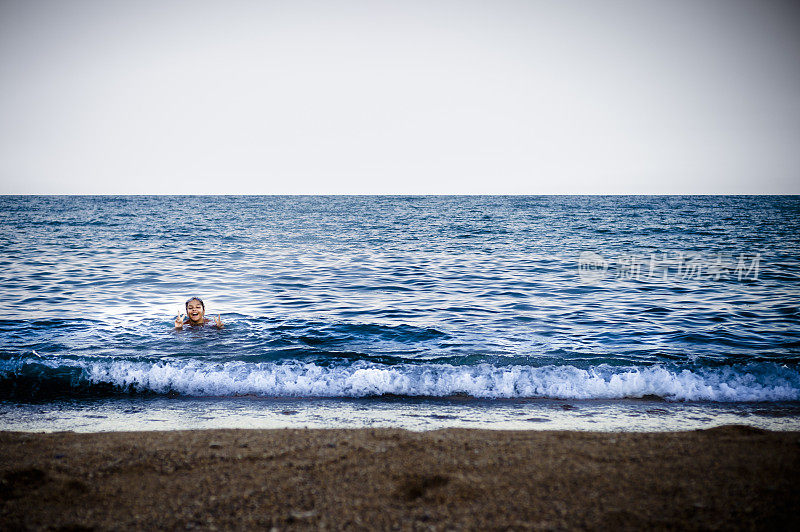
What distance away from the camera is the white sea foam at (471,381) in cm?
688

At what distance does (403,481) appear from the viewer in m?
3.84

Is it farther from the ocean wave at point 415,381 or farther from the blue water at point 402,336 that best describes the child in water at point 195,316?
the ocean wave at point 415,381

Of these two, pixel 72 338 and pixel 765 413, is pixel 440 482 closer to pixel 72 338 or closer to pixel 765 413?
pixel 765 413

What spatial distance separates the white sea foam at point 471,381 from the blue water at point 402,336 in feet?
0.10

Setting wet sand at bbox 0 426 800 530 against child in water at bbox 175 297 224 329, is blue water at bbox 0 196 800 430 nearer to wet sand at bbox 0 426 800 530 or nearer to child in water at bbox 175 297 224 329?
child in water at bbox 175 297 224 329

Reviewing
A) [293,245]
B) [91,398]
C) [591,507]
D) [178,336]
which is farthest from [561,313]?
[293,245]

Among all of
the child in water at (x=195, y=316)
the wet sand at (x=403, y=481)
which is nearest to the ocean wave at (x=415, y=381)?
the wet sand at (x=403, y=481)

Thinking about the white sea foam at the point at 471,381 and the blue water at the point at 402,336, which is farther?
the white sea foam at the point at 471,381

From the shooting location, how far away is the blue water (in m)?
6.70

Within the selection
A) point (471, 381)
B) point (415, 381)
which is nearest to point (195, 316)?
point (415, 381)

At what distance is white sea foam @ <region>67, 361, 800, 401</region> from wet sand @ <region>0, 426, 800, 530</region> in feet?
6.32

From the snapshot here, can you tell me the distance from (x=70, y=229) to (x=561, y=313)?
33401 mm

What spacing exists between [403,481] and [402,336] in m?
5.75

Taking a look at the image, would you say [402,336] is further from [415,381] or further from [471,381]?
[471,381]
